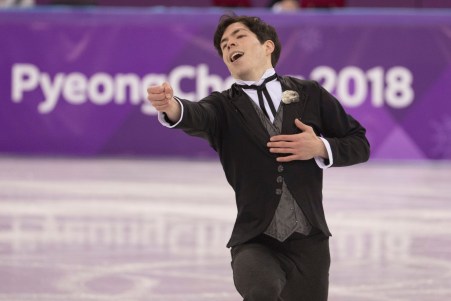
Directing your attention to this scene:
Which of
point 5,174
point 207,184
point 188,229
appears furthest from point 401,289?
point 5,174

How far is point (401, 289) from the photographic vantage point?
232 inches

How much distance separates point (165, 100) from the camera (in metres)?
3.89

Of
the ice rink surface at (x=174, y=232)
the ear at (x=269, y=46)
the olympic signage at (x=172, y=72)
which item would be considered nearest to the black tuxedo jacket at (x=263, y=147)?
the ear at (x=269, y=46)

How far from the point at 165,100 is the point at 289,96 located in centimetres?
56

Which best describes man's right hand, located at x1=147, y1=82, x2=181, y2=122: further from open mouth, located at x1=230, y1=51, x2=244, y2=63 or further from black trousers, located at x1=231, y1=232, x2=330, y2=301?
black trousers, located at x1=231, y1=232, x2=330, y2=301

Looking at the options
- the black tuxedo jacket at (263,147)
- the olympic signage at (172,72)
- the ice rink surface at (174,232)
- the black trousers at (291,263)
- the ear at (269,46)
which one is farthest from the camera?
the olympic signage at (172,72)

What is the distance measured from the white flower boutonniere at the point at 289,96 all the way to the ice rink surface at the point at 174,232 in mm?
1720

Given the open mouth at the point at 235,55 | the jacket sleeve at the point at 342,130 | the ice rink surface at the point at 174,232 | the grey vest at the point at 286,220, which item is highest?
the open mouth at the point at 235,55

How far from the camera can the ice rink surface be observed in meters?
5.97

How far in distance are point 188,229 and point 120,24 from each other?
5.84 m

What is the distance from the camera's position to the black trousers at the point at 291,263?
4.01 meters

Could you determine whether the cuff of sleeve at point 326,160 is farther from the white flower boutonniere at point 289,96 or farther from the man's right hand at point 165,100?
the man's right hand at point 165,100

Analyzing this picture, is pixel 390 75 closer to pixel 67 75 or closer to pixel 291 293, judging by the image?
pixel 67 75

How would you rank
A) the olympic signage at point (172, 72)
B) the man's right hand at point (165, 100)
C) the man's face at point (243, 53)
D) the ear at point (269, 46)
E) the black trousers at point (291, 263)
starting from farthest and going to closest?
the olympic signage at point (172, 72) → the ear at point (269, 46) → the man's face at point (243, 53) → the black trousers at point (291, 263) → the man's right hand at point (165, 100)
